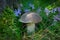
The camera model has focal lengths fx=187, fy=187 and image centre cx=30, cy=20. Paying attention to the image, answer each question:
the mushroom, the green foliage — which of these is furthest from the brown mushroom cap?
the green foliage

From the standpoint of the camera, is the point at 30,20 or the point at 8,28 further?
the point at 30,20

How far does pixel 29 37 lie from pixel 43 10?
1.90ft

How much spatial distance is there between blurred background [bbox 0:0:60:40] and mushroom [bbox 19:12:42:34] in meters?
0.06

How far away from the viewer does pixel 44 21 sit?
2.34 m

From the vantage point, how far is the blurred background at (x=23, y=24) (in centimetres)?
200

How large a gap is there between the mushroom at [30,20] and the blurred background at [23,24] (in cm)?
6

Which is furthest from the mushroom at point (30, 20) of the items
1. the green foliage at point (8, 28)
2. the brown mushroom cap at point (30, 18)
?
the green foliage at point (8, 28)

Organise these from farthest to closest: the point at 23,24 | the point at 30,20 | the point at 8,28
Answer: the point at 23,24, the point at 30,20, the point at 8,28

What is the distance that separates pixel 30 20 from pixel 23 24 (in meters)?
0.14

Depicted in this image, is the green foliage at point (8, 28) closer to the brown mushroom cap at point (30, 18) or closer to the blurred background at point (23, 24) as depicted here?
the blurred background at point (23, 24)

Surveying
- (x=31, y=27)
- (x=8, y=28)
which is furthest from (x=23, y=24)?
(x=8, y=28)

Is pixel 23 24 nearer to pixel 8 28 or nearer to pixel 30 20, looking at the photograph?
pixel 30 20

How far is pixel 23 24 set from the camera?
2295 millimetres

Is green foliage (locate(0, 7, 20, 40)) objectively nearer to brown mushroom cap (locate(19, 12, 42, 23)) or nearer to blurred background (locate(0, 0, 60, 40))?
blurred background (locate(0, 0, 60, 40))
